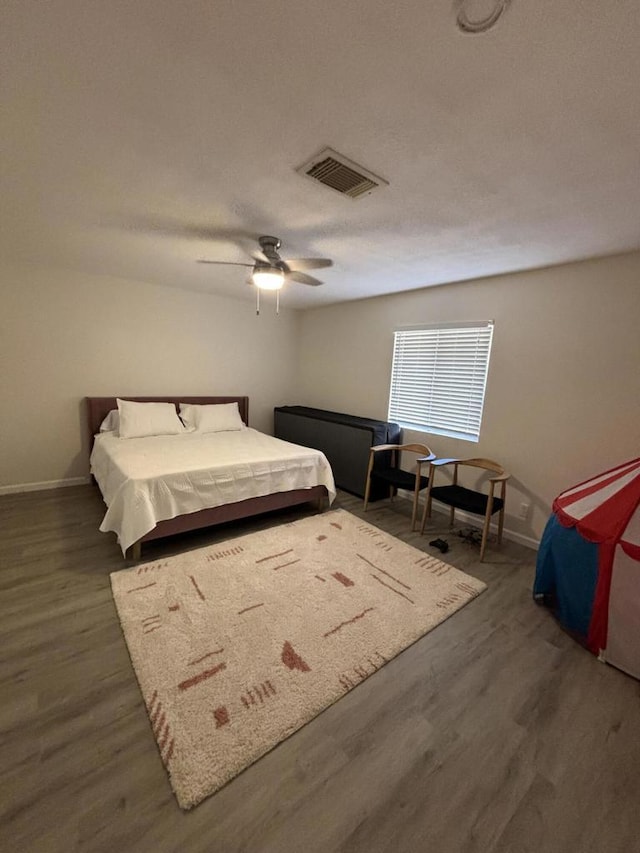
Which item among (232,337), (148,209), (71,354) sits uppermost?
(148,209)

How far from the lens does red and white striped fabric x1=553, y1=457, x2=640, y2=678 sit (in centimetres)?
163

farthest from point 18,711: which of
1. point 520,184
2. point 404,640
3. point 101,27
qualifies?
point 520,184

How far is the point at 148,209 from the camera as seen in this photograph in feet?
6.73

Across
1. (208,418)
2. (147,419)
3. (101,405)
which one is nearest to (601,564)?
(208,418)

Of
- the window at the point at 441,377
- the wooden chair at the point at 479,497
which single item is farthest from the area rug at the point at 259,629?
the window at the point at 441,377

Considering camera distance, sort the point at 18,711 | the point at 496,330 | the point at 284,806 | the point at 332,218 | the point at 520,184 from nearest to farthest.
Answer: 1. the point at 284,806
2. the point at 18,711
3. the point at 520,184
4. the point at 332,218
5. the point at 496,330

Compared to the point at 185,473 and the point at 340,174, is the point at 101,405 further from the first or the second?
the point at 340,174

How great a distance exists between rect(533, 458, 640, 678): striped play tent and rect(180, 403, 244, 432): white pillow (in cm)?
343

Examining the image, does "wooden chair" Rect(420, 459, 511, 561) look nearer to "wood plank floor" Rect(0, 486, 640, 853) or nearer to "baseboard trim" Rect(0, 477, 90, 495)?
"wood plank floor" Rect(0, 486, 640, 853)

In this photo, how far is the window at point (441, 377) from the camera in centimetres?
327

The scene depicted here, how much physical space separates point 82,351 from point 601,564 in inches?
186

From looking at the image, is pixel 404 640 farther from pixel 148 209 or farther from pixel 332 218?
pixel 148 209

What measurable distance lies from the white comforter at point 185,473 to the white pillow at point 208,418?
0.87 feet

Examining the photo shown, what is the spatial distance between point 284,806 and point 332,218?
2.69 meters
